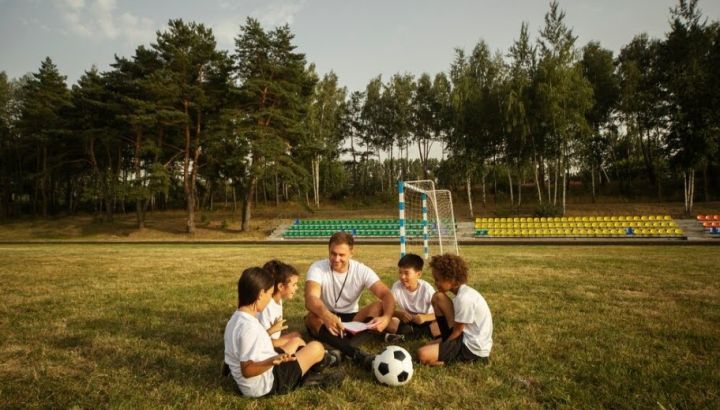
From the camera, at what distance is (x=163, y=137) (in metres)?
36.4

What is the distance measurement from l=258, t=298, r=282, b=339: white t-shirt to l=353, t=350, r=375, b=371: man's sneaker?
3.33 ft

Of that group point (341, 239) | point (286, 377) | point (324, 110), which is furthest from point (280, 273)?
point (324, 110)

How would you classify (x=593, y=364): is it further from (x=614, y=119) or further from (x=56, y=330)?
(x=614, y=119)

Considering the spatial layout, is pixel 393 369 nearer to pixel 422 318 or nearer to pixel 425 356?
pixel 425 356

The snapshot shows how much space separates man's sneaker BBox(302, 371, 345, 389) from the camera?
3.72m

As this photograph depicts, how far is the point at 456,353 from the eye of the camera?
427 cm

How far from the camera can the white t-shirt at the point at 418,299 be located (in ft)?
17.8

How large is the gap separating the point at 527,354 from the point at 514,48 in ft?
111

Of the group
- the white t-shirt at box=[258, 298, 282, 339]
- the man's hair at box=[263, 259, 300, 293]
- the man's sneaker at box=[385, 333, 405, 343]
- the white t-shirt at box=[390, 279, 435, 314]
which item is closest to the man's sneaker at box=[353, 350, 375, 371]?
the man's sneaker at box=[385, 333, 405, 343]

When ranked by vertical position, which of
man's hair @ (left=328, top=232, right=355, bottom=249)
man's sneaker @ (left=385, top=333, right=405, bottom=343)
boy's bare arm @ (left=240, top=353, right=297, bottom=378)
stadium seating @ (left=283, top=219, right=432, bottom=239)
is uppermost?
man's hair @ (left=328, top=232, right=355, bottom=249)

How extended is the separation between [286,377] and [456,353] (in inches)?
72.6

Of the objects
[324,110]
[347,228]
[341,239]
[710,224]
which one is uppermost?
[324,110]

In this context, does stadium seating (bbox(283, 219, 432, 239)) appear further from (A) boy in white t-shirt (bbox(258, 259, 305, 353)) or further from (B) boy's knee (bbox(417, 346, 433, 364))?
(B) boy's knee (bbox(417, 346, 433, 364))

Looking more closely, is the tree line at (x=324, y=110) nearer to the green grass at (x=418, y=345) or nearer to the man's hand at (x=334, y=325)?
the green grass at (x=418, y=345)
